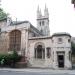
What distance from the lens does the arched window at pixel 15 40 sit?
1389 inches

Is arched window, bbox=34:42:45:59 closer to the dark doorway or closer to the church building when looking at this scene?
the church building

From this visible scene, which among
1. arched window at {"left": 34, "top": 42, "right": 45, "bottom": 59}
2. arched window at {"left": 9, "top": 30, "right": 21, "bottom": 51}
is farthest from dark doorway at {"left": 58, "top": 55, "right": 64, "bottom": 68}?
arched window at {"left": 9, "top": 30, "right": 21, "bottom": 51}

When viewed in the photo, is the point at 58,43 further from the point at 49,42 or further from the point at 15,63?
the point at 15,63

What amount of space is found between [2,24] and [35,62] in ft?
34.9

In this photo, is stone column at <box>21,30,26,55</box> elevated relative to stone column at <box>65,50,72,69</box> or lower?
elevated

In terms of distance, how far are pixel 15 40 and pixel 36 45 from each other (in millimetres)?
4558

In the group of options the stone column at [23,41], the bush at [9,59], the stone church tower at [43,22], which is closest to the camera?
the bush at [9,59]

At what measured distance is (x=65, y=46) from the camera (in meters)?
30.4

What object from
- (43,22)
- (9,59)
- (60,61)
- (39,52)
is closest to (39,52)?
(39,52)

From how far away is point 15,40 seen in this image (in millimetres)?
35594

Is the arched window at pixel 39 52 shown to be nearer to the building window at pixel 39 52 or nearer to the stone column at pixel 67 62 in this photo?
the building window at pixel 39 52

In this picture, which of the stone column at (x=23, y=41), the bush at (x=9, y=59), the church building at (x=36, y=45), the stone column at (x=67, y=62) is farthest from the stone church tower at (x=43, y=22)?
the stone column at (x=67, y=62)

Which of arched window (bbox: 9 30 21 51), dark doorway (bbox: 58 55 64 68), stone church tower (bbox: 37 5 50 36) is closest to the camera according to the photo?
dark doorway (bbox: 58 55 64 68)

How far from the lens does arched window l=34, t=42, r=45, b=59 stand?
32722 mm
